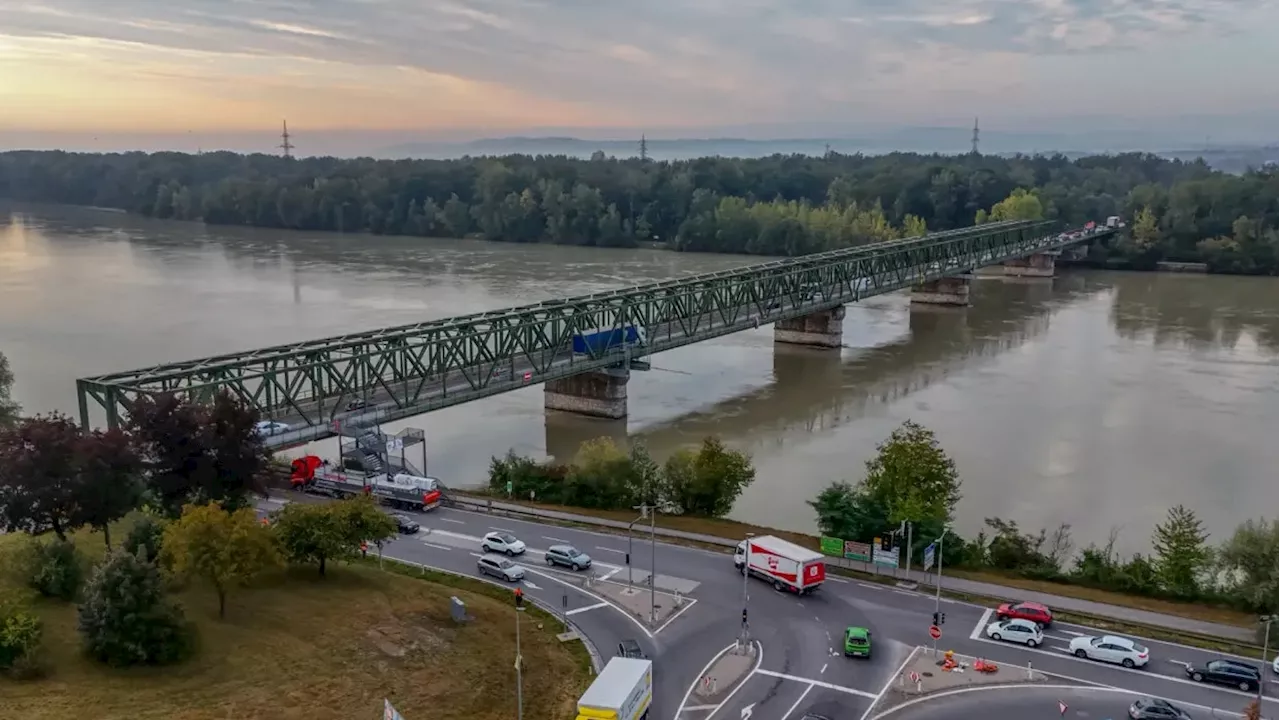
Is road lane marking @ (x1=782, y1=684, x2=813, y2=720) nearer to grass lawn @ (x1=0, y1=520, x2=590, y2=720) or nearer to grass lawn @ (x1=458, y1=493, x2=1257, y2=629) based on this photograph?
grass lawn @ (x1=0, y1=520, x2=590, y2=720)

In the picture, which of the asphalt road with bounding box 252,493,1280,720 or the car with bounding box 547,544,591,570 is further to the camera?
the car with bounding box 547,544,591,570

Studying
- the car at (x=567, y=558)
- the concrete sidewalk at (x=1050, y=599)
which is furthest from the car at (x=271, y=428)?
the car at (x=567, y=558)

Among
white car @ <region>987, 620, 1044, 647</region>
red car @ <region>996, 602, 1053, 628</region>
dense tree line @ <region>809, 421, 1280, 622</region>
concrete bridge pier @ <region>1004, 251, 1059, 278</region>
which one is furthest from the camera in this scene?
concrete bridge pier @ <region>1004, 251, 1059, 278</region>

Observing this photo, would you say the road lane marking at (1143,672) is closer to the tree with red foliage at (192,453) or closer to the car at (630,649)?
the car at (630,649)

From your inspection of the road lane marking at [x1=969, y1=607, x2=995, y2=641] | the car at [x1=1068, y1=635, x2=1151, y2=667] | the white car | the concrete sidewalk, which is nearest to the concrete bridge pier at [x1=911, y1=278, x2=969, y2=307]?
the concrete sidewalk

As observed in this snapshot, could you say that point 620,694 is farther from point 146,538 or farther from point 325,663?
point 146,538

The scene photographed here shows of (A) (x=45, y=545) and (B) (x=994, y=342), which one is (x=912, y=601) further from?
(B) (x=994, y=342)
